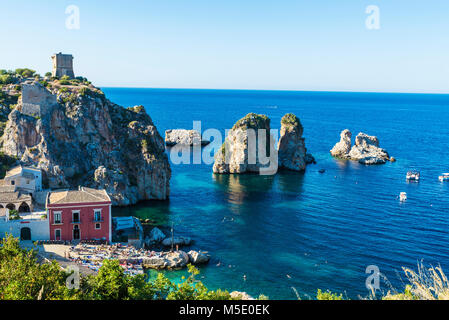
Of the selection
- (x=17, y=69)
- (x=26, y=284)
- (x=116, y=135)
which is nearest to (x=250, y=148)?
(x=116, y=135)

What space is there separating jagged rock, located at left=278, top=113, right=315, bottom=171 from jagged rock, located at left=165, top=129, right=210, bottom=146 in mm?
35229

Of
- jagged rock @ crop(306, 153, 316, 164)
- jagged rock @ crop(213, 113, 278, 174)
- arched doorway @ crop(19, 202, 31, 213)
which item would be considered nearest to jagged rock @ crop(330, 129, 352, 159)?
jagged rock @ crop(306, 153, 316, 164)

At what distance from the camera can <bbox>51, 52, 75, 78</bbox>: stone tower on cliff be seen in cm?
8269

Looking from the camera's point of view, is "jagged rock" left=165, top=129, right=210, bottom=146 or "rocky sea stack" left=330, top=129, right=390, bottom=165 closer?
"rocky sea stack" left=330, top=129, right=390, bottom=165

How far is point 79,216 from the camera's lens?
44312 mm

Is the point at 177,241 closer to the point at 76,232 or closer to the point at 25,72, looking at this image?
the point at 76,232

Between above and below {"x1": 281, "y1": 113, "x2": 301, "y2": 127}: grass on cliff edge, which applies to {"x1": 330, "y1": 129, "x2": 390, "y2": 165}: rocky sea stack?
below

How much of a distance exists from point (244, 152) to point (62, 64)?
149ft

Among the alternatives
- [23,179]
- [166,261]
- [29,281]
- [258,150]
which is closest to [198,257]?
[166,261]

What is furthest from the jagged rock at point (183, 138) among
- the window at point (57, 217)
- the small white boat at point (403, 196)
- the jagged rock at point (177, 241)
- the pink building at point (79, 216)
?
the window at point (57, 217)

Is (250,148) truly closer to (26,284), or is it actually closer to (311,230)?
(311,230)
